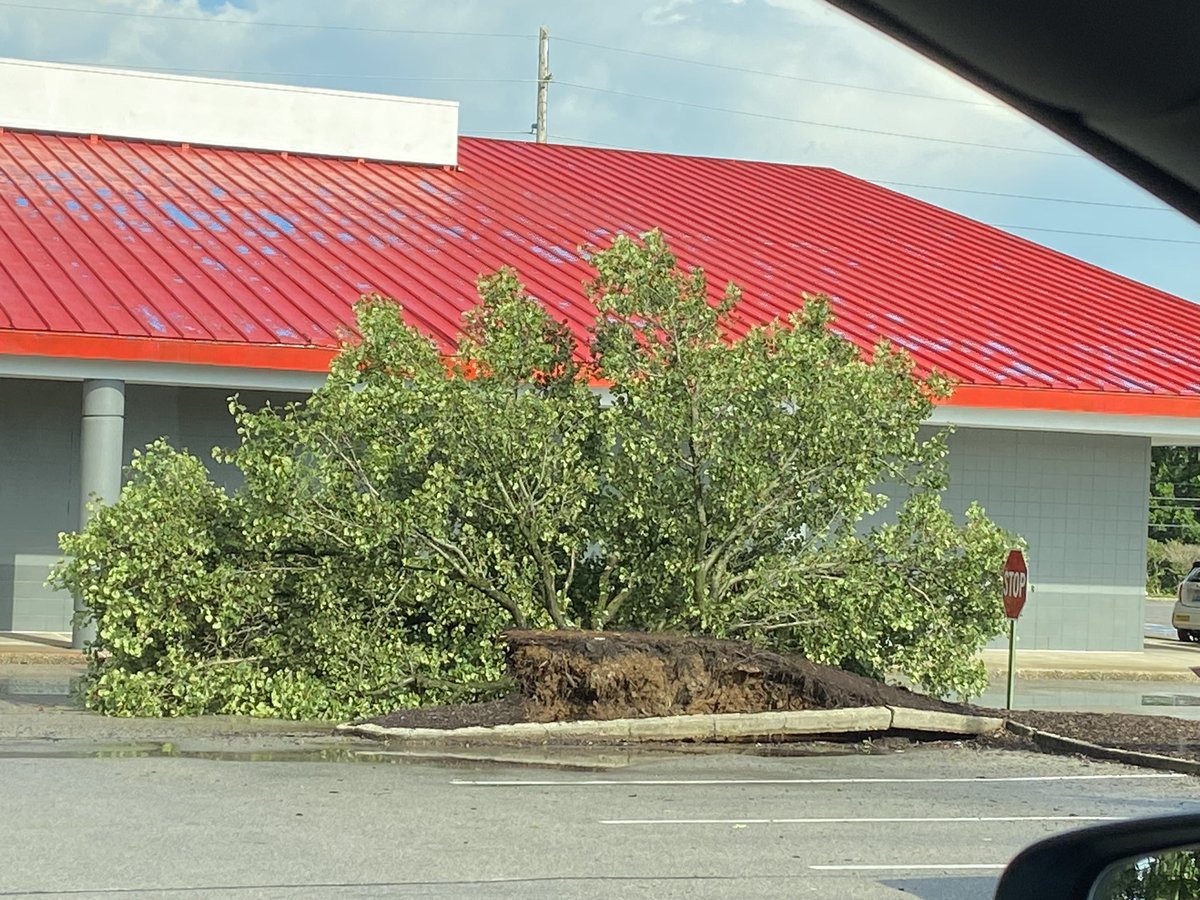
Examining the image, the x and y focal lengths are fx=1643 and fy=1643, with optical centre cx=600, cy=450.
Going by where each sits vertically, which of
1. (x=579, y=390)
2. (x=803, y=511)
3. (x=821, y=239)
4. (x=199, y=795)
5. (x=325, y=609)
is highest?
(x=821, y=239)

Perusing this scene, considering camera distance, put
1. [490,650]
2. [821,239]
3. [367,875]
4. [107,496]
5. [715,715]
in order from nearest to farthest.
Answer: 1. [367,875]
2. [715,715]
3. [490,650]
4. [107,496]
5. [821,239]

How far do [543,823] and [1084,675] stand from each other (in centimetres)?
1340

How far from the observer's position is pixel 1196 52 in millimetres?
1851

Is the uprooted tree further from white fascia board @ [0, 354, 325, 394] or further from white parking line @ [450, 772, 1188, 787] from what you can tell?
white fascia board @ [0, 354, 325, 394]

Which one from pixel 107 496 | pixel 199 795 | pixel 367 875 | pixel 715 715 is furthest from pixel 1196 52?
pixel 107 496

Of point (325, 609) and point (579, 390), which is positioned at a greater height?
point (579, 390)

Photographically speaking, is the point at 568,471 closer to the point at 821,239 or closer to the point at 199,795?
the point at 199,795

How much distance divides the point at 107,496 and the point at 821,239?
13446 millimetres

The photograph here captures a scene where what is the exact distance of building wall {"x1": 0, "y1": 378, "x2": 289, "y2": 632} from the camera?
19.6m

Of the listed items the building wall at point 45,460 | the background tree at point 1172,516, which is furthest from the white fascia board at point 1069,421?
the background tree at point 1172,516

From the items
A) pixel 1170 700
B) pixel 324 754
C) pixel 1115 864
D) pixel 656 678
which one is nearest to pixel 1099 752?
pixel 656 678

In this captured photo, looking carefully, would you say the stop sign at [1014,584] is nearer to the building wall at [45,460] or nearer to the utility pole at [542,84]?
the building wall at [45,460]

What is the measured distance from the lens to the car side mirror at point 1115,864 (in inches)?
83.3

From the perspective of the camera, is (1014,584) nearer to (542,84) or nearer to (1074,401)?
(1074,401)
